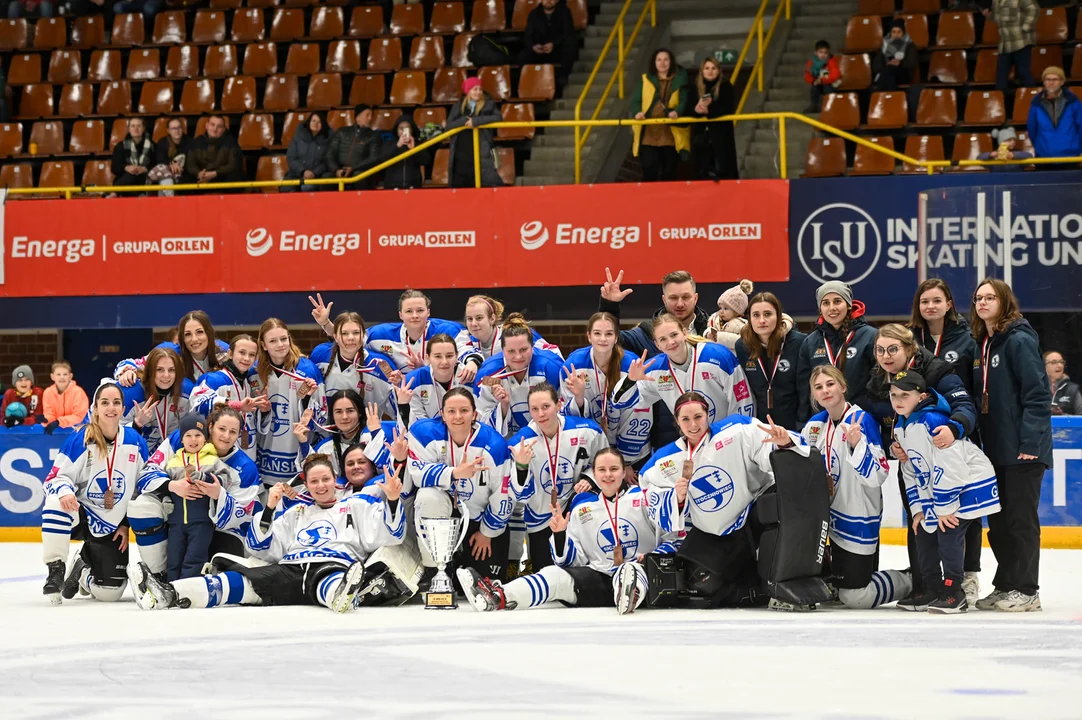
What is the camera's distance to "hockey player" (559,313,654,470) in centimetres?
761

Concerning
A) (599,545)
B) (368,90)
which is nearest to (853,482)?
(599,545)

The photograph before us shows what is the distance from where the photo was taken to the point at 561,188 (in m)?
12.3

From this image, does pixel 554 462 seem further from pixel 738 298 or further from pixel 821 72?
pixel 821 72

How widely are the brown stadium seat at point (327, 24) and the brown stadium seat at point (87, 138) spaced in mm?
2485

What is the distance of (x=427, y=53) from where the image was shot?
50.2ft

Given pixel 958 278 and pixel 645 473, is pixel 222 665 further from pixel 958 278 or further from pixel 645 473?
pixel 958 278

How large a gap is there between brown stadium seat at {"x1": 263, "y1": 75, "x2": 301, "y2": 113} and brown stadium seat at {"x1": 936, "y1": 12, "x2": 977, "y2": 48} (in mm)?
6544

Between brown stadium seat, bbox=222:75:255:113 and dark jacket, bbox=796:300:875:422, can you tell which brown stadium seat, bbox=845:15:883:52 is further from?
dark jacket, bbox=796:300:875:422

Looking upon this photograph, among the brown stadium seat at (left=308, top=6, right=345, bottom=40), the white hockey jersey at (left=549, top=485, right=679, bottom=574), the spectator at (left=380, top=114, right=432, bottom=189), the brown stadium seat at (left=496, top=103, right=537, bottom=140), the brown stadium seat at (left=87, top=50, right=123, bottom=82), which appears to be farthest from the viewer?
the brown stadium seat at (left=87, top=50, right=123, bottom=82)

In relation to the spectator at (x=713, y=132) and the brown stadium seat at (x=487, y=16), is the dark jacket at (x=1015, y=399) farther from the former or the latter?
the brown stadium seat at (x=487, y=16)

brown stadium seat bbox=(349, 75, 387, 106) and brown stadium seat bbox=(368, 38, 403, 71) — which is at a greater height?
brown stadium seat bbox=(368, 38, 403, 71)

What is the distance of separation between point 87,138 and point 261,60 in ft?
6.62

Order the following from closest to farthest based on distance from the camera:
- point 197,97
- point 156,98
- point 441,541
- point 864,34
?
point 441,541
point 864,34
point 197,97
point 156,98

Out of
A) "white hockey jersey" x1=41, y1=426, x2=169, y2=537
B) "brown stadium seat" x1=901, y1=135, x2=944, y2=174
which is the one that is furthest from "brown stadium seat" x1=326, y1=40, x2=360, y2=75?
"white hockey jersey" x1=41, y1=426, x2=169, y2=537
